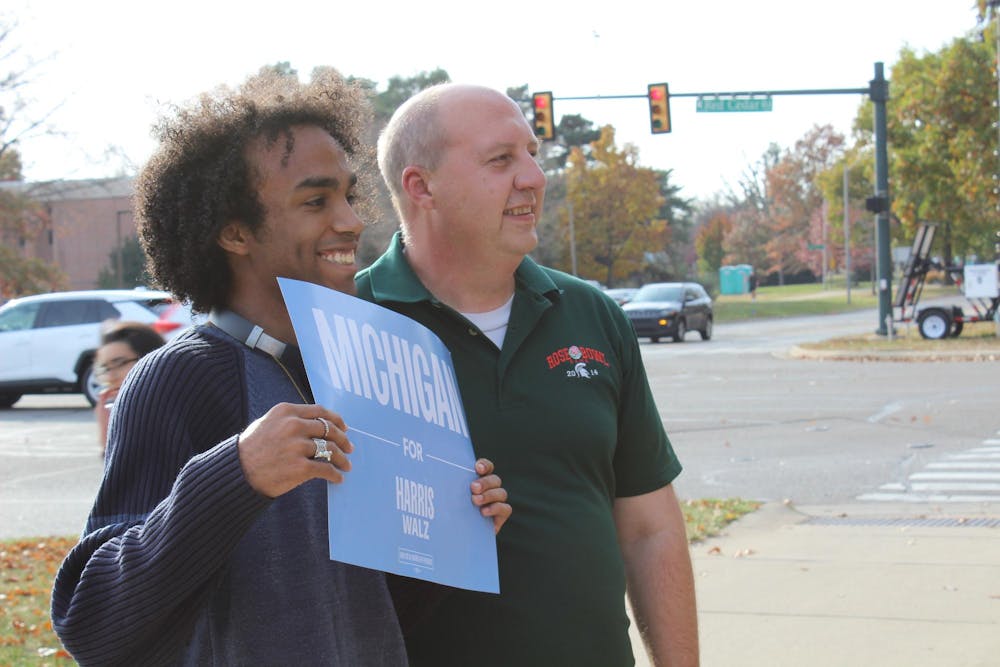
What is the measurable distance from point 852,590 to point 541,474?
437 centimetres

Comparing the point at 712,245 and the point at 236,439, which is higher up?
the point at 236,439

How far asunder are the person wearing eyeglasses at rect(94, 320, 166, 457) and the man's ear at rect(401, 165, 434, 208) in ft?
10.0

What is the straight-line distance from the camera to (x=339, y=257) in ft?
7.32

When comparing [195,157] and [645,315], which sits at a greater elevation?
[195,157]

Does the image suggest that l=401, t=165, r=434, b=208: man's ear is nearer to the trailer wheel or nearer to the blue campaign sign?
Result: the blue campaign sign

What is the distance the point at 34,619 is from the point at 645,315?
27.6 meters

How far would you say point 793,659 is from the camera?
17.6 feet

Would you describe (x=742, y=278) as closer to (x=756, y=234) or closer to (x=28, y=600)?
(x=756, y=234)

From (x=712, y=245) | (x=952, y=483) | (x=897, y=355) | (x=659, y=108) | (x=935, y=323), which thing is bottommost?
(x=897, y=355)

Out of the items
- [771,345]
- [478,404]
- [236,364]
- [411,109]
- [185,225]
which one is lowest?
[771,345]

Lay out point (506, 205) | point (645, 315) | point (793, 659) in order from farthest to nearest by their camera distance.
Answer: point (645, 315)
point (793, 659)
point (506, 205)

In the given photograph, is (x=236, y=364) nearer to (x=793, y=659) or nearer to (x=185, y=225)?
(x=185, y=225)

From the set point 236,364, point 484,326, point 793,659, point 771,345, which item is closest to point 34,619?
point 793,659

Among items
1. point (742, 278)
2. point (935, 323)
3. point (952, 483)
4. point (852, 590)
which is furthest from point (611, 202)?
point (852, 590)
